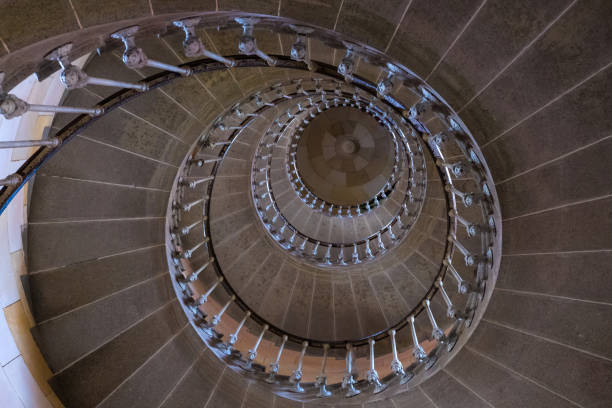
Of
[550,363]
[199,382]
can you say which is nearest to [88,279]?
[199,382]

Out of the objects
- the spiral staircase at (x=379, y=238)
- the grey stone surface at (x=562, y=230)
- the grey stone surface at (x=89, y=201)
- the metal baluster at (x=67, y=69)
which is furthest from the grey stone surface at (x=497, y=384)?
the metal baluster at (x=67, y=69)

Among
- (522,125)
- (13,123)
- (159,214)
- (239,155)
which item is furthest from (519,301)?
(239,155)

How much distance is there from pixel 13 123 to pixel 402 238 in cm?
655

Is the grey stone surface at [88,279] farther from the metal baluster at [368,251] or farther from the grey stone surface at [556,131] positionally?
the metal baluster at [368,251]

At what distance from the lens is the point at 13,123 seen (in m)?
3.06

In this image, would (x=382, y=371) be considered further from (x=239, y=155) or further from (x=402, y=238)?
(x=239, y=155)

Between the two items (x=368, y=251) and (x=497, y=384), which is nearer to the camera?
(x=497, y=384)

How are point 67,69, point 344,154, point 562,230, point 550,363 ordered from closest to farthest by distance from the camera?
1. point 67,69
2. point 562,230
3. point 550,363
4. point 344,154

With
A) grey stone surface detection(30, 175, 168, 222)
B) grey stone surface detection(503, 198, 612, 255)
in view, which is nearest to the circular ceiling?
grey stone surface detection(30, 175, 168, 222)

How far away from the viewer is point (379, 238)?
780cm

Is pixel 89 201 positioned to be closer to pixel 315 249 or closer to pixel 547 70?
pixel 547 70

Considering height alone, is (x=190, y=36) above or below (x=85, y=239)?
above

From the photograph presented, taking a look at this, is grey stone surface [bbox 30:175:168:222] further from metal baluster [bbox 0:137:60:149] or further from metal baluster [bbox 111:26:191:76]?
metal baluster [bbox 111:26:191:76]

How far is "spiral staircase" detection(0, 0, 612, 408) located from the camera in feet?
8.09
